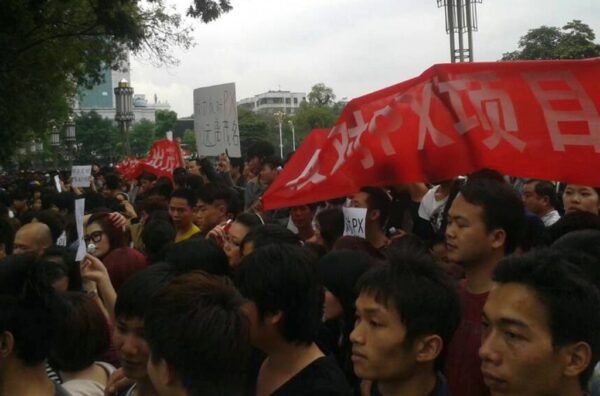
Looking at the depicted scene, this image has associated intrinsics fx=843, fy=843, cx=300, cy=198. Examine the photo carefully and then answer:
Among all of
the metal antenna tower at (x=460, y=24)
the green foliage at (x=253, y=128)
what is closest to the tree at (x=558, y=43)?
the metal antenna tower at (x=460, y=24)

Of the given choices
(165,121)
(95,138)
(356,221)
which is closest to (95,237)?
(356,221)

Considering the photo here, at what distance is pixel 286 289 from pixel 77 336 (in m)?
0.82

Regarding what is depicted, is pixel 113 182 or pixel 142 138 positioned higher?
pixel 142 138

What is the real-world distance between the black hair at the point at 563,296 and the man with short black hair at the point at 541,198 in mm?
4014

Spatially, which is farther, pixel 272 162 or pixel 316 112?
pixel 316 112

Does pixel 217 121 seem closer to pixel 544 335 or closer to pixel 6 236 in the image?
pixel 6 236

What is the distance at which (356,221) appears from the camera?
4.91m

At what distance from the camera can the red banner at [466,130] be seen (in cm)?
386

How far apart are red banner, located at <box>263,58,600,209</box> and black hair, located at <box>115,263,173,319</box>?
5.87ft

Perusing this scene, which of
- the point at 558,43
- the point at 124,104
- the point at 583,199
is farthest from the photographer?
the point at 558,43

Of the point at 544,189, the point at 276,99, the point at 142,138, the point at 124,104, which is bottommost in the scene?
the point at 544,189

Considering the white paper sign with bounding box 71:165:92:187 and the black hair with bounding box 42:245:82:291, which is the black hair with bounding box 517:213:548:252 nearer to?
the black hair with bounding box 42:245:82:291

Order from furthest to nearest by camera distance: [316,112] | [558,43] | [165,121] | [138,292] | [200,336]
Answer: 1. [165,121]
2. [316,112]
3. [558,43]
4. [138,292]
5. [200,336]

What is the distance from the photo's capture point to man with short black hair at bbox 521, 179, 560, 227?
641 centimetres
